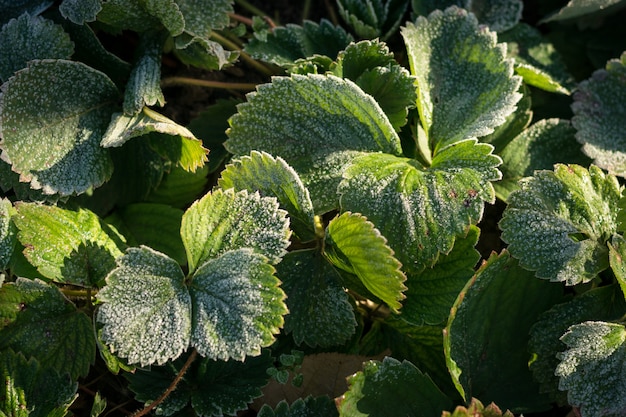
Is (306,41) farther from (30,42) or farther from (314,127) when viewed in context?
(30,42)

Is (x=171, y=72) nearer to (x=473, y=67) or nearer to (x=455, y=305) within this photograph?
(x=473, y=67)

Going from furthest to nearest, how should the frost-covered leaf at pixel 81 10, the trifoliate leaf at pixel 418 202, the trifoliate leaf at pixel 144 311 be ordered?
the frost-covered leaf at pixel 81 10 → the trifoliate leaf at pixel 418 202 → the trifoliate leaf at pixel 144 311

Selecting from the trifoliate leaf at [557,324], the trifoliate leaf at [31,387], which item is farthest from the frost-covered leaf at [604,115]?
the trifoliate leaf at [31,387]

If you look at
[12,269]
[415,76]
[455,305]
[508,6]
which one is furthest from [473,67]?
[12,269]

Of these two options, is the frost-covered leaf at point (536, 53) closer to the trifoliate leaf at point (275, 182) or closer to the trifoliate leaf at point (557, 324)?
the trifoliate leaf at point (557, 324)

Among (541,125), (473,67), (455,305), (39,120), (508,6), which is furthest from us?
(508,6)

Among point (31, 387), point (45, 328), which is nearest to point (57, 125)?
point (45, 328)

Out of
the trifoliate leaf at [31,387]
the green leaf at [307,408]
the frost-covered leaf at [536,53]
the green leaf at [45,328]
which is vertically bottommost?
the green leaf at [307,408]
